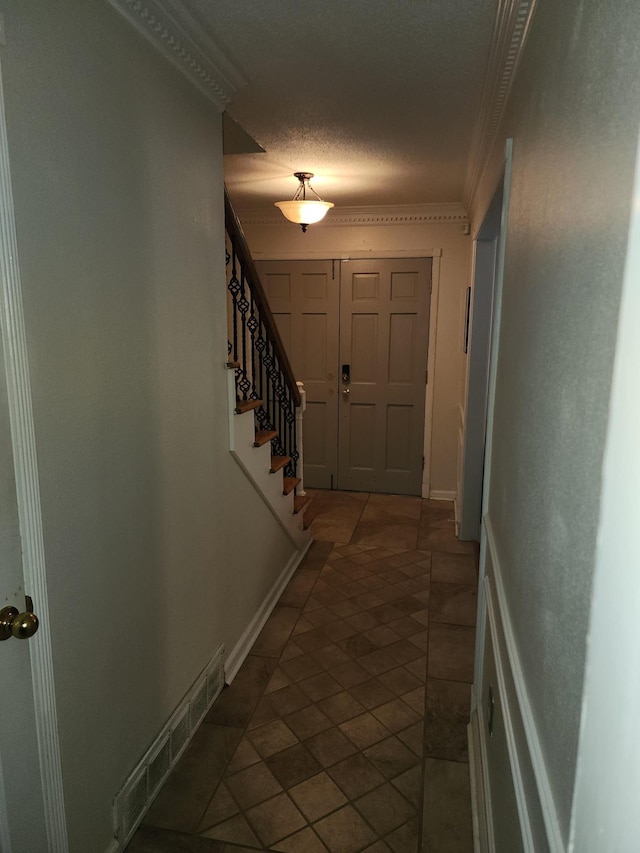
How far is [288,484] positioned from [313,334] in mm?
1996

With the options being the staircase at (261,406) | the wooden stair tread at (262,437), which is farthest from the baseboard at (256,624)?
the wooden stair tread at (262,437)

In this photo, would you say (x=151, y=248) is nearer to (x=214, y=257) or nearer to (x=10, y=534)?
(x=214, y=257)

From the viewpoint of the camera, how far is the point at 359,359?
4980mm

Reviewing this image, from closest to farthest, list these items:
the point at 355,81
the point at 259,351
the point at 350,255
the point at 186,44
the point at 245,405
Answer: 1. the point at 186,44
2. the point at 355,81
3. the point at 245,405
4. the point at 259,351
5. the point at 350,255

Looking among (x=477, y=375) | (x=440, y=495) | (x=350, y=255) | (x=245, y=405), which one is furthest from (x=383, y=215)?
(x=245, y=405)

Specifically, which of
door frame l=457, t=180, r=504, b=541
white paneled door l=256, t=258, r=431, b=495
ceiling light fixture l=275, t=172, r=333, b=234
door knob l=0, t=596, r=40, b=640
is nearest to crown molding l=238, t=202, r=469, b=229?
white paneled door l=256, t=258, r=431, b=495

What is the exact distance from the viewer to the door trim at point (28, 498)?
112 cm

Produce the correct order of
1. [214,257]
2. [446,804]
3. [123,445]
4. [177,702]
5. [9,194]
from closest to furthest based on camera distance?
[9,194] → [123,445] → [446,804] → [177,702] → [214,257]

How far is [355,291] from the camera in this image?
4.87m

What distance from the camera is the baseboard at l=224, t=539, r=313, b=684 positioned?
2.52 meters

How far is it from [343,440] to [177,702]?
3369 millimetres

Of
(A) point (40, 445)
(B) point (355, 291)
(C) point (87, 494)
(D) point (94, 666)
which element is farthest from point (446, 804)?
(B) point (355, 291)

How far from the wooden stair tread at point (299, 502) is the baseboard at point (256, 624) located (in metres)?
0.30

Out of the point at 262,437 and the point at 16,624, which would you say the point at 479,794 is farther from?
the point at 262,437
